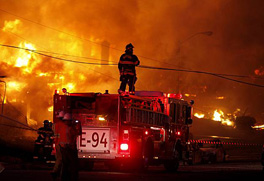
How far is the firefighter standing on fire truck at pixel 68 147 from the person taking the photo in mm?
11727

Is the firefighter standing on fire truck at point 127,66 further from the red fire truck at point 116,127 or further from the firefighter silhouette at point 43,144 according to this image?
the firefighter silhouette at point 43,144

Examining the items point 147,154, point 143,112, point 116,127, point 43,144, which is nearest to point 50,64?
point 43,144

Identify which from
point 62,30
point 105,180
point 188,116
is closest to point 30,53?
point 62,30

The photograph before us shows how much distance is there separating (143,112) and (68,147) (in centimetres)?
594

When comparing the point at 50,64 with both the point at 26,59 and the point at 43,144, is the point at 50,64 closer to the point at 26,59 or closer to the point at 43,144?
the point at 26,59

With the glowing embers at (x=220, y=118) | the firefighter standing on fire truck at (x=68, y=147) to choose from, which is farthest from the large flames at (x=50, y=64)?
the firefighter standing on fire truck at (x=68, y=147)

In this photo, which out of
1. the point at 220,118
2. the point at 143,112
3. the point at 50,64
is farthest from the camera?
the point at 220,118

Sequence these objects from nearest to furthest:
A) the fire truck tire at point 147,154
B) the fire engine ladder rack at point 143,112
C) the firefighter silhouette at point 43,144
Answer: the fire engine ladder rack at point 143,112 < the fire truck tire at point 147,154 < the firefighter silhouette at point 43,144

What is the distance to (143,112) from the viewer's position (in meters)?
17.5

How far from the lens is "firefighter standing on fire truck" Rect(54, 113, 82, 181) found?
11.7 meters

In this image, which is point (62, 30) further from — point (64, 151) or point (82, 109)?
point (64, 151)

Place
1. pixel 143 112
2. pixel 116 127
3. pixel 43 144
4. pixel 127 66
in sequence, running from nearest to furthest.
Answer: pixel 116 127
pixel 143 112
pixel 43 144
pixel 127 66

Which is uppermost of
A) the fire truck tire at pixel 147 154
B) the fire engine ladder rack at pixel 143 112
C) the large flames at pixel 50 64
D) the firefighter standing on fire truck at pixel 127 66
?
the large flames at pixel 50 64

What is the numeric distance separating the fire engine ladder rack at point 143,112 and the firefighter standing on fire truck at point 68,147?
460 cm
